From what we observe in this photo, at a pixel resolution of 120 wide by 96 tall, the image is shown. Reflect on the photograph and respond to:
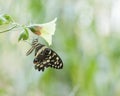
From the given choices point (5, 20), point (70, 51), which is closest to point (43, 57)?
point (5, 20)

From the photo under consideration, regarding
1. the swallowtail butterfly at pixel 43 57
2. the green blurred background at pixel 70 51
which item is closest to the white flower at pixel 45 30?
the swallowtail butterfly at pixel 43 57

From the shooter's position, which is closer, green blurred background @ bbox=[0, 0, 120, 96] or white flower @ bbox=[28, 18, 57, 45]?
white flower @ bbox=[28, 18, 57, 45]

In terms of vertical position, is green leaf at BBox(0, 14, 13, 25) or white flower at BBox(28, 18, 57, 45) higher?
white flower at BBox(28, 18, 57, 45)

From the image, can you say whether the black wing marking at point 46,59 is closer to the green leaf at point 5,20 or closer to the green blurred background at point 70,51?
the green leaf at point 5,20

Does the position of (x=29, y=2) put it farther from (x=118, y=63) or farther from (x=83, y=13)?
(x=118, y=63)

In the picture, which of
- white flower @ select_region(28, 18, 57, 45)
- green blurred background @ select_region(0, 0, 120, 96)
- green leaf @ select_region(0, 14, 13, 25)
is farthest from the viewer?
green blurred background @ select_region(0, 0, 120, 96)

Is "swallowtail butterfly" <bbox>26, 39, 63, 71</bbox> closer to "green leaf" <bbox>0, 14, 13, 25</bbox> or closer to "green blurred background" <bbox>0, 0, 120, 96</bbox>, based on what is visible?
"green leaf" <bbox>0, 14, 13, 25</bbox>

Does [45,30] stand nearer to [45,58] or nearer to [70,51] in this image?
[45,58]

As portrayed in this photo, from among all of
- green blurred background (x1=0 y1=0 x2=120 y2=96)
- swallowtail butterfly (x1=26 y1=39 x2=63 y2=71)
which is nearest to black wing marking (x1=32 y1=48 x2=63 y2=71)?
swallowtail butterfly (x1=26 y1=39 x2=63 y2=71)
